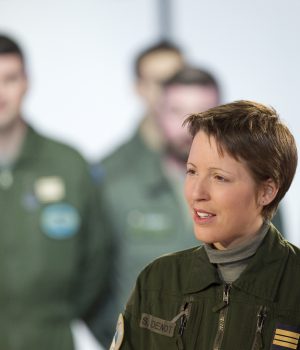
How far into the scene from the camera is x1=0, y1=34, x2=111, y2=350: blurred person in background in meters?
3.89

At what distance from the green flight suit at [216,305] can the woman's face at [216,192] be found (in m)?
0.08

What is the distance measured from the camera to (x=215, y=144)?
4.90 ft

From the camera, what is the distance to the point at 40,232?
392 cm

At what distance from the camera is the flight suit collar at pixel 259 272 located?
152 cm

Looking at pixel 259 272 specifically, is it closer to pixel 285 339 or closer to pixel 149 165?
pixel 285 339

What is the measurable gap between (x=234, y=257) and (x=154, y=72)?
2.54m

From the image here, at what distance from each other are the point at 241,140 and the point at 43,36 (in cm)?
264

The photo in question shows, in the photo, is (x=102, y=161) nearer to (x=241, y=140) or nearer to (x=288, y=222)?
(x=288, y=222)

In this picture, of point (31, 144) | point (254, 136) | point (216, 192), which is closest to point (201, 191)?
point (216, 192)

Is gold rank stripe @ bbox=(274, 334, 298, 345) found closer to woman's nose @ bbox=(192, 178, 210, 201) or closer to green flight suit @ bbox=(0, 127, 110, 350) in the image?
woman's nose @ bbox=(192, 178, 210, 201)

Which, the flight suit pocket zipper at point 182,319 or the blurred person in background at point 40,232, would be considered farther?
the blurred person in background at point 40,232

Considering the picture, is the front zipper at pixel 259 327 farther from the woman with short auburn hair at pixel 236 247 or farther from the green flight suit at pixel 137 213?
the green flight suit at pixel 137 213

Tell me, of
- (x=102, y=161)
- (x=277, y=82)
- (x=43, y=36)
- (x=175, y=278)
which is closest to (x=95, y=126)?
(x=102, y=161)

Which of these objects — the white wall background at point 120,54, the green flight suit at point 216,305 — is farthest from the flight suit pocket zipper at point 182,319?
the white wall background at point 120,54
